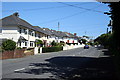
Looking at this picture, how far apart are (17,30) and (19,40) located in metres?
2.22

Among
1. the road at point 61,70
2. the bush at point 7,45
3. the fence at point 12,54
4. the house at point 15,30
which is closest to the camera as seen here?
the road at point 61,70

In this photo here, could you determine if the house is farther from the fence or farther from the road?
the road

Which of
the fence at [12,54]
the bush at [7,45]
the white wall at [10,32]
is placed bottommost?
the fence at [12,54]

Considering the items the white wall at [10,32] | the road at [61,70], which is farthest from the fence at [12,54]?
the white wall at [10,32]

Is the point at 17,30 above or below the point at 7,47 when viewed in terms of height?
above

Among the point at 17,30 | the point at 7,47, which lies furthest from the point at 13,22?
the point at 7,47

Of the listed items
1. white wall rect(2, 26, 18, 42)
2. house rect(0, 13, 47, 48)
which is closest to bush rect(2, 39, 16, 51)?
house rect(0, 13, 47, 48)

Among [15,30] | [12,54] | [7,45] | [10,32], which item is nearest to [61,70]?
[12,54]

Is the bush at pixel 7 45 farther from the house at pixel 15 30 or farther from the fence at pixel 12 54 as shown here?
the house at pixel 15 30

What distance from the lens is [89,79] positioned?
8.53m

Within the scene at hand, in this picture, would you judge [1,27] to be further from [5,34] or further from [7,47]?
[7,47]

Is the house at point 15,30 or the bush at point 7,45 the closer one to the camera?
the bush at point 7,45

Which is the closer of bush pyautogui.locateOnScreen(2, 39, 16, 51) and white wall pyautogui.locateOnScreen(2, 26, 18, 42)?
bush pyautogui.locateOnScreen(2, 39, 16, 51)

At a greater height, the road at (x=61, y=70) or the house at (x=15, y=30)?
the house at (x=15, y=30)
